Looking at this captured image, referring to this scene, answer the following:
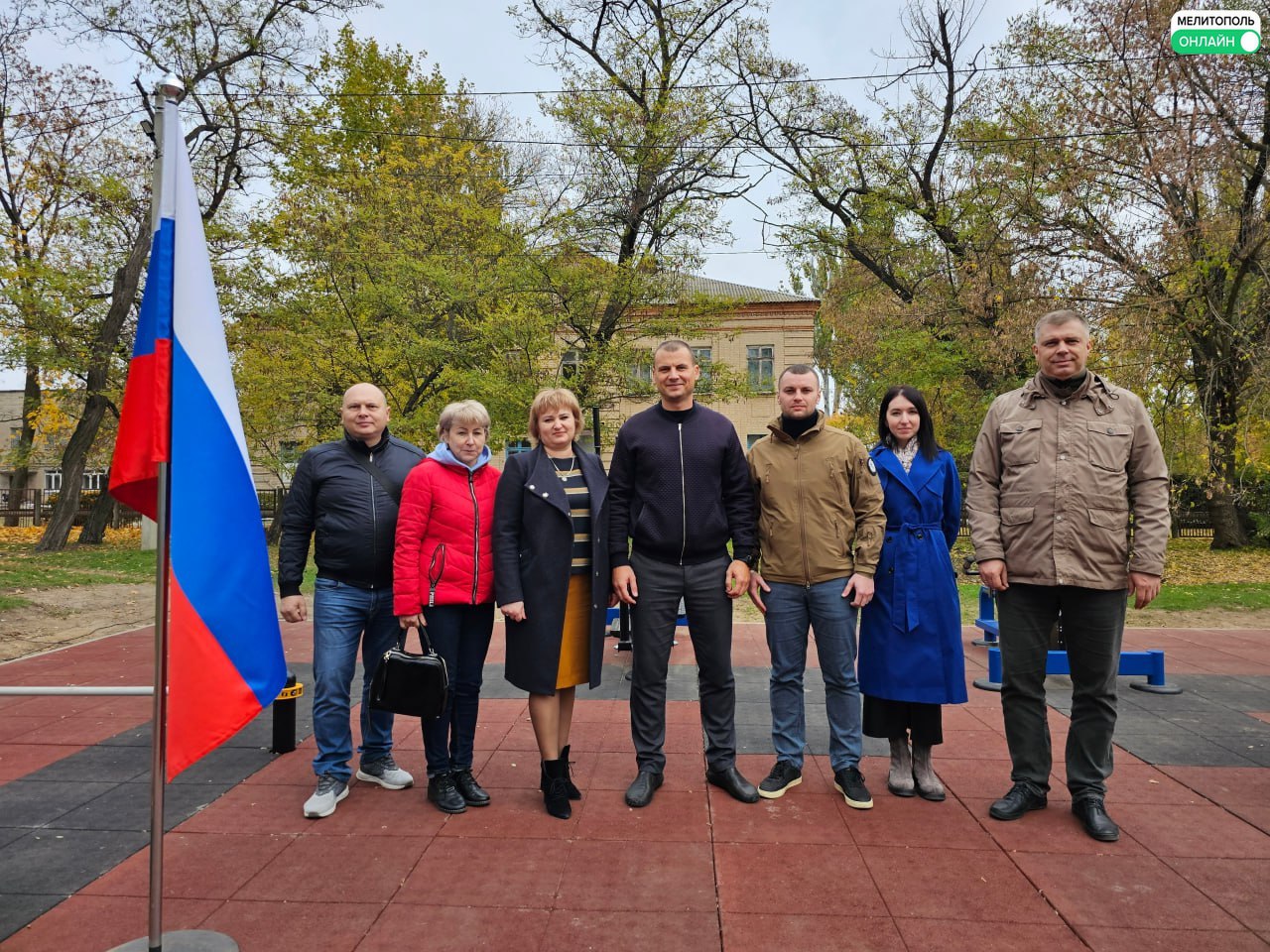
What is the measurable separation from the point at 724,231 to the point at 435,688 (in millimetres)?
15640

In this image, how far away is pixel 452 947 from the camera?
2467 millimetres

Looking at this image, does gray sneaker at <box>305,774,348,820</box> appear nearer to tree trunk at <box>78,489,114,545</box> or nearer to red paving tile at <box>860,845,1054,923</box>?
red paving tile at <box>860,845,1054,923</box>

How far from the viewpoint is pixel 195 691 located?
7.86ft

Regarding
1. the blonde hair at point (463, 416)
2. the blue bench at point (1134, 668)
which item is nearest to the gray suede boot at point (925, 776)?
the blue bench at point (1134, 668)

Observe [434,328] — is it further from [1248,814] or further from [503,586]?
[1248,814]

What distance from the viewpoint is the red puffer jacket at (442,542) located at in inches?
138

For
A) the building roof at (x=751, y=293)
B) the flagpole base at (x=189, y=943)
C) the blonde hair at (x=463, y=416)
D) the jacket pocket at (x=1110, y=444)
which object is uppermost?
the building roof at (x=751, y=293)

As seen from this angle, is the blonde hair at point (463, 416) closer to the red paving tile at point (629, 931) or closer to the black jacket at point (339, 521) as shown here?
the black jacket at point (339, 521)

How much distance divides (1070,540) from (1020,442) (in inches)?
17.9

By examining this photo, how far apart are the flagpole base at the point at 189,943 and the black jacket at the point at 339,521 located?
1.50m

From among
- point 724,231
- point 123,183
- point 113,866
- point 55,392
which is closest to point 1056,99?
point 724,231

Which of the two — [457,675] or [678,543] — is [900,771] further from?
[457,675]

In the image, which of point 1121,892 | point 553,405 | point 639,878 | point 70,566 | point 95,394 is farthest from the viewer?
point 95,394

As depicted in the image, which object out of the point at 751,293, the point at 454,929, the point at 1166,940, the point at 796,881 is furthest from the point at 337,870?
the point at 751,293
